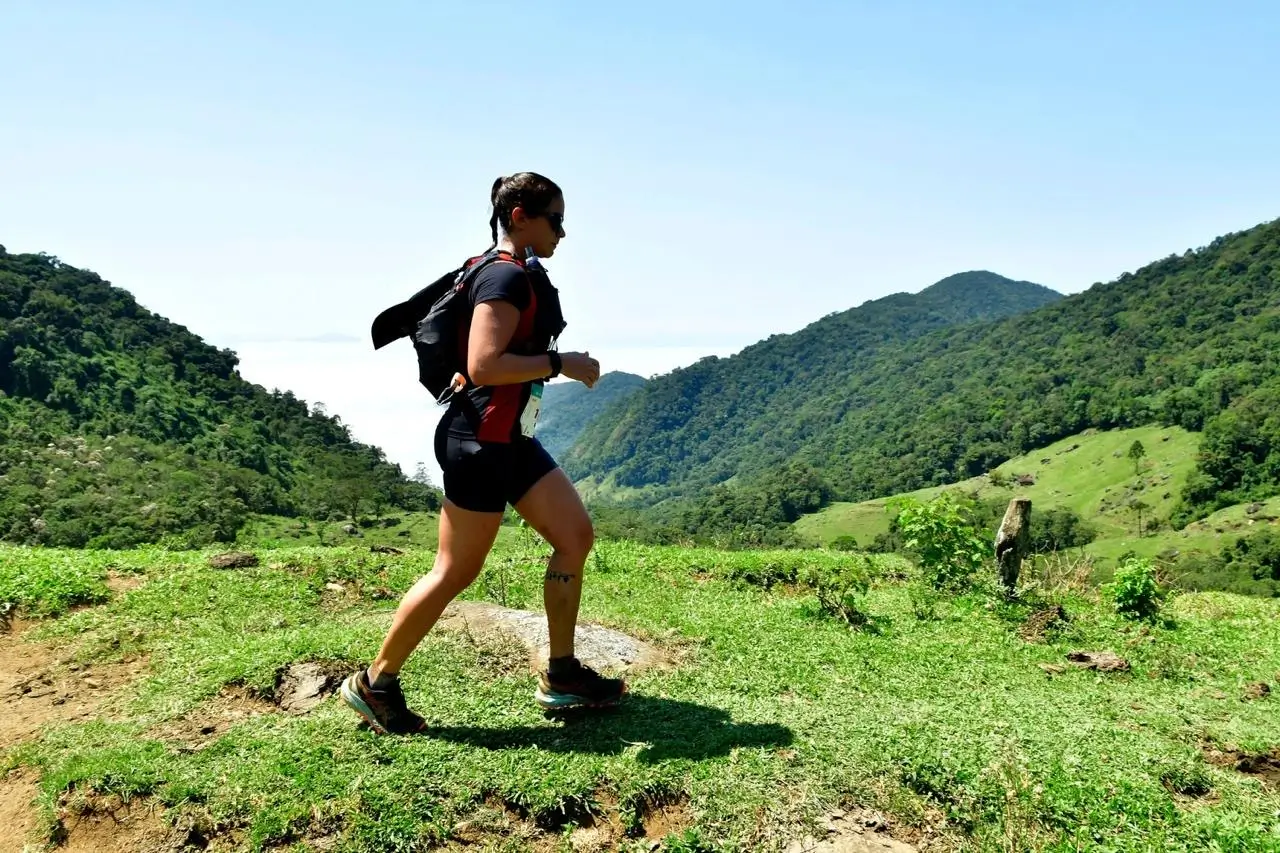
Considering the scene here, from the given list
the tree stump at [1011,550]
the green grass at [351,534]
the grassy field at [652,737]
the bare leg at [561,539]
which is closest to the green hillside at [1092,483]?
the green grass at [351,534]

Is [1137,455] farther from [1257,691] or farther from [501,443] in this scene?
[501,443]

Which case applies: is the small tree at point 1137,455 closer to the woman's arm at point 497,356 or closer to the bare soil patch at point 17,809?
the woman's arm at point 497,356

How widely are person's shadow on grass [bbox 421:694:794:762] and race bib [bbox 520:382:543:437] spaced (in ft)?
4.93

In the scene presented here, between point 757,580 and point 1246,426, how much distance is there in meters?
117

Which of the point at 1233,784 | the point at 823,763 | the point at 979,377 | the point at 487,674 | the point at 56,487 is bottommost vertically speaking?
the point at 1233,784

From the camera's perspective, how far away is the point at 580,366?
362 centimetres

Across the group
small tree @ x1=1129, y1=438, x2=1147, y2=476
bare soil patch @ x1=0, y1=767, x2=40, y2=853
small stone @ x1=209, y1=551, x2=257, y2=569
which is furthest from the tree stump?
small tree @ x1=1129, y1=438, x2=1147, y2=476

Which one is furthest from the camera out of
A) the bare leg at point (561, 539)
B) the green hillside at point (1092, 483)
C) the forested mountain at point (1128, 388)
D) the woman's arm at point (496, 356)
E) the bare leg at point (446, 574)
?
the forested mountain at point (1128, 388)

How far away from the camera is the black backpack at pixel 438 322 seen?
146 inches

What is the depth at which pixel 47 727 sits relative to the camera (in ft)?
13.3

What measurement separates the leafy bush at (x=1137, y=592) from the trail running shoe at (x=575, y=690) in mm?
5255

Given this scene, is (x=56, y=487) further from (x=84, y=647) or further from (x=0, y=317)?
(x=84, y=647)

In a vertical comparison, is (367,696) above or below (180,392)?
below

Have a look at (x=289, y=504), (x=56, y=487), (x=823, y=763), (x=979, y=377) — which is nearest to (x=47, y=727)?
(x=823, y=763)
